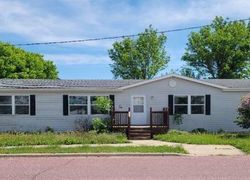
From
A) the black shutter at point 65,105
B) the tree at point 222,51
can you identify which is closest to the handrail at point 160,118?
the black shutter at point 65,105

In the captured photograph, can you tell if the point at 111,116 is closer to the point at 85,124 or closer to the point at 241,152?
the point at 85,124

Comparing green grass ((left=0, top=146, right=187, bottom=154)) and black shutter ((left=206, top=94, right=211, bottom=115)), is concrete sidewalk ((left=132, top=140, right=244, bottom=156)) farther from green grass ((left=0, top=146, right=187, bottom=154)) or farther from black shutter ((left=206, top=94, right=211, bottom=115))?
black shutter ((left=206, top=94, right=211, bottom=115))

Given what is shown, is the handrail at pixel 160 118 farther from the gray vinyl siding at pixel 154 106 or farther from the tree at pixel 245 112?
the tree at pixel 245 112

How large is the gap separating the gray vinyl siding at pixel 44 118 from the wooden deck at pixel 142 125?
1.84 m

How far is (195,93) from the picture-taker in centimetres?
2872

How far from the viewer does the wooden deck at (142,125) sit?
85.1 feet

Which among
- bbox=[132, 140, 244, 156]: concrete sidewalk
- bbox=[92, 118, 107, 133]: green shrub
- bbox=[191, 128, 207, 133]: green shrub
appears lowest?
bbox=[132, 140, 244, 156]: concrete sidewalk

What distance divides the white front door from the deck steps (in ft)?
6.59

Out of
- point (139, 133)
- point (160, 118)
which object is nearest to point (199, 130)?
point (160, 118)

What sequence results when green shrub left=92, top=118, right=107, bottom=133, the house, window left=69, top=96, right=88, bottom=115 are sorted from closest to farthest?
green shrub left=92, top=118, right=107, bottom=133
the house
window left=69, top=96, right=88, bottom=115

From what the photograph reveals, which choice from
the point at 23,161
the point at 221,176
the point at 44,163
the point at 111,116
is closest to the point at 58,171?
the point at 44,163

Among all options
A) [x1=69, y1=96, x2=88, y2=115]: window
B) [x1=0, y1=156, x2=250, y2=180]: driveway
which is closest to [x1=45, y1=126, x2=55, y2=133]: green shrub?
[x1=69, y1=96, x2=88, y2=115]: window

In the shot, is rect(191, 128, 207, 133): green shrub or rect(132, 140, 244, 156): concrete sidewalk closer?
rect(132, 140, 244, 156): concrete sidewalk

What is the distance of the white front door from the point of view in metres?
28.8
